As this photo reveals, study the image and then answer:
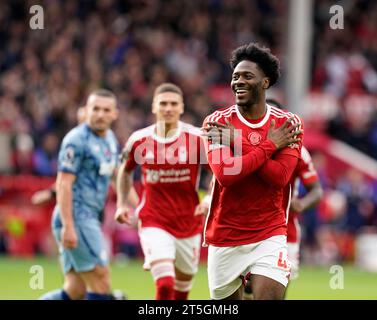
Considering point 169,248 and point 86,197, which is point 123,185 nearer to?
point 86,197

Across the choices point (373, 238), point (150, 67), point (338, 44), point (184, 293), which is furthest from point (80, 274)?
point (338, 44)

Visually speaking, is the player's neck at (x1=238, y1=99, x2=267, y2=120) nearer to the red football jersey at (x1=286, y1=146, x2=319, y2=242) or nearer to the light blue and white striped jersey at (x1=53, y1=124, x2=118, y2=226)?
the red football jersey at (x1=286, y1=146, x2=319, y2=242)

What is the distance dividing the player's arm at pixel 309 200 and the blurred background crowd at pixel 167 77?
859 centimetres

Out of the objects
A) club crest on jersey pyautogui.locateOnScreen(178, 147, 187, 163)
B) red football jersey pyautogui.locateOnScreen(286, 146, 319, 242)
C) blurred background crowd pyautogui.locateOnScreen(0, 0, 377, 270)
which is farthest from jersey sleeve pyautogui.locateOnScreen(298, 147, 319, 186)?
blurred background crowd pyautogui.locateOnScreen(0, 0, 377, 270)

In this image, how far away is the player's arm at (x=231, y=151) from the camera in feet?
24.4

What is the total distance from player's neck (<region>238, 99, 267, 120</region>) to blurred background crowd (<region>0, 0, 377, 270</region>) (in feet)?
35.1

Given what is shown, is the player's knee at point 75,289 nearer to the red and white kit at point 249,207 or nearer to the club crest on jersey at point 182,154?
the club crest on jersey at point 182,154

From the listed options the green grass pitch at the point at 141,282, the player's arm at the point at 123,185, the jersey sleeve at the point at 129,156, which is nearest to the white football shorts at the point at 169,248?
the player's arm at the point at 123,185

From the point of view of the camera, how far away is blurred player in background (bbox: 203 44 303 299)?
7551 millimetres

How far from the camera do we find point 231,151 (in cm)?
757

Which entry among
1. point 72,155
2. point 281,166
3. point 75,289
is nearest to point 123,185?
point 72,155

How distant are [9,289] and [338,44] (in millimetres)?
13115

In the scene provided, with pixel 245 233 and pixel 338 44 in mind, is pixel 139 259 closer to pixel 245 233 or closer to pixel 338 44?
pixel 338 44

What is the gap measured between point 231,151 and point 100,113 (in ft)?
9.53
